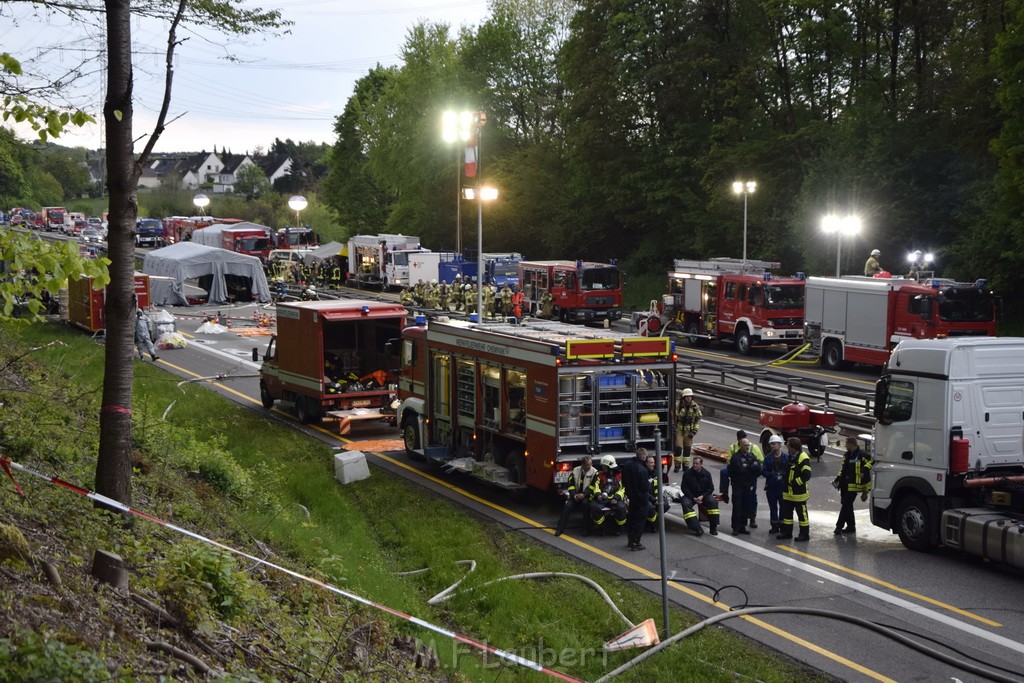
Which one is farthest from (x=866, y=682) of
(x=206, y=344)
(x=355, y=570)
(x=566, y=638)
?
(x=206, y=344)

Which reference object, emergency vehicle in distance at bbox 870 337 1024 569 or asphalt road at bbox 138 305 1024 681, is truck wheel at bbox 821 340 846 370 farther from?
emergency vehicle in distance at bbox 870 337 1024 569

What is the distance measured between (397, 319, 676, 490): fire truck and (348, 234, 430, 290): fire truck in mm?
37626

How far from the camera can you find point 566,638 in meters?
11.2

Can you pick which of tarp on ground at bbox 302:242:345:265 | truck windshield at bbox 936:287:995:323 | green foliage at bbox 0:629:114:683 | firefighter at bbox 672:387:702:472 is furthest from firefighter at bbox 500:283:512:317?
green foliage at bbox 0:629:114:683

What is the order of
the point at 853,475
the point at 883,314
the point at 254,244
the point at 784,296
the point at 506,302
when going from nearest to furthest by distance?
the point at 853,475 < the point at 883,314 < the point at 784,296 < the point at 506,302 < the point at 254,244

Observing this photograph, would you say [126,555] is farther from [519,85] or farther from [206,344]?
[519,85]

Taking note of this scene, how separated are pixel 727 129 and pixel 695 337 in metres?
17.7

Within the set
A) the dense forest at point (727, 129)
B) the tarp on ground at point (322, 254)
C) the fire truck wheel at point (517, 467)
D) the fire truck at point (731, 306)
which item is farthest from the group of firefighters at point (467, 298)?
the fire truck wheel at point (517, 467)

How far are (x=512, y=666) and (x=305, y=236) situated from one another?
62.9 metres

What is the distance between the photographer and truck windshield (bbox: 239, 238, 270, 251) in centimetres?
6656

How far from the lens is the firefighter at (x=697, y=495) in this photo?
51.2ft

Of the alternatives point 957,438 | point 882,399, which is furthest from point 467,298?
point 957,438

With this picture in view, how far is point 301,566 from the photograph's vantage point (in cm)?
1158

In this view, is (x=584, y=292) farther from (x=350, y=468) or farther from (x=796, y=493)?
(x=796, y=493)
